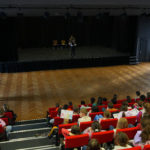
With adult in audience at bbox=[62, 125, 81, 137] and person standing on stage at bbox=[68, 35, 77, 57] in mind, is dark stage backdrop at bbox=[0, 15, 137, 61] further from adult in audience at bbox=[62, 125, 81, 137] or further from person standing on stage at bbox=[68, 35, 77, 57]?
adult in audience at bbox=[62, 125, 81, 137]

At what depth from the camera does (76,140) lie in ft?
12.8

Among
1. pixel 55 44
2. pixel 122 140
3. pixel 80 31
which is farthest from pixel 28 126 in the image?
pixel 80 31

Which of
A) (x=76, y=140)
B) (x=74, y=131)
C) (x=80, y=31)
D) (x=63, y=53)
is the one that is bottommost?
(x=76, y=140)

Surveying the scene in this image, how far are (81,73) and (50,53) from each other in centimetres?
294

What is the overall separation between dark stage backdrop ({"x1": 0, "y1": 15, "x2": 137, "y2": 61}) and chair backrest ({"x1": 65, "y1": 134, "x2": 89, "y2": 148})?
10992mm

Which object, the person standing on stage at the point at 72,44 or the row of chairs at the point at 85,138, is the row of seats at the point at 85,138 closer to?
the row of chairs at the point at 85,138

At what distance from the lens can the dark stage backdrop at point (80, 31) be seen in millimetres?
14352

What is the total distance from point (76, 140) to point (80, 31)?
39.9 ft

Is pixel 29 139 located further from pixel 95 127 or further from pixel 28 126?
pixel 95 127

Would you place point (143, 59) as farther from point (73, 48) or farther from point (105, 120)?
point (105, 120)

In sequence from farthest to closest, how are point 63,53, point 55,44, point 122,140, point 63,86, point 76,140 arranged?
1. point 55,44
2. point 63,53
3. point 63,86
4. point 76,140
5. point 122,140

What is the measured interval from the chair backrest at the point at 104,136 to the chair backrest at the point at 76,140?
0.54 feet

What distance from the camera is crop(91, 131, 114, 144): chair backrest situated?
395 cm

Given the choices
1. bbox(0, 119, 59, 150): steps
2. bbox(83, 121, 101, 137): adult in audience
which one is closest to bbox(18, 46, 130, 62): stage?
bbox(0, 119, 59, 150): steps
